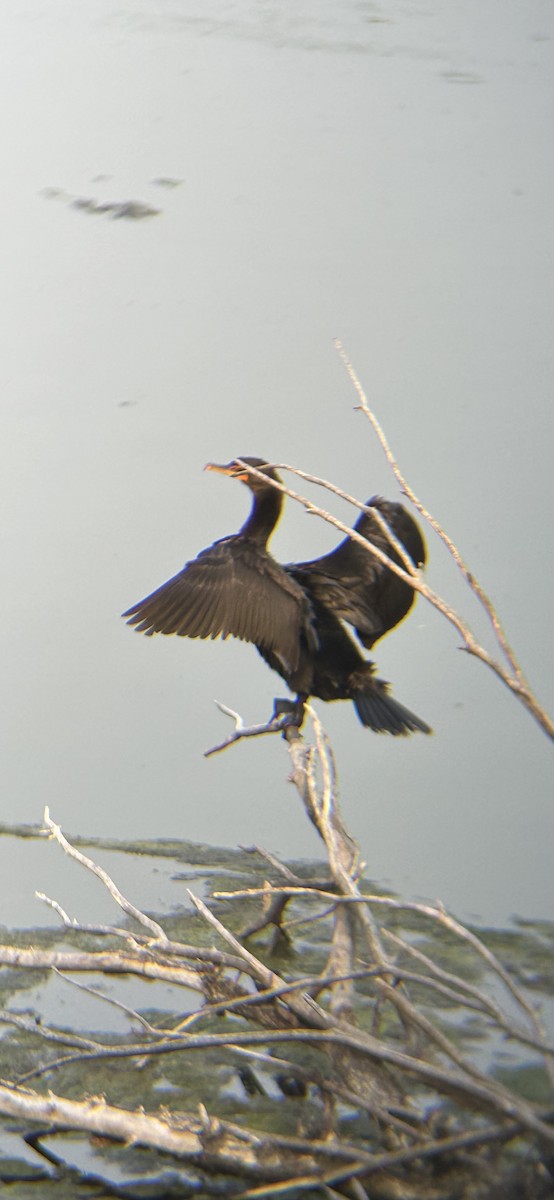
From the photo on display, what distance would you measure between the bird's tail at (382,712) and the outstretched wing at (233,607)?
270mm

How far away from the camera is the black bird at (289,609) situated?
334cm

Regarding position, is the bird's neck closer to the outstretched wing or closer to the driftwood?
the outstretched wing

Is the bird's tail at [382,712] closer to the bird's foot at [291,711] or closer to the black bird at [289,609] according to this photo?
the black bird at [289,609]

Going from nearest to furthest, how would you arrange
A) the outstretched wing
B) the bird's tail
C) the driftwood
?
the driftwood < the outstretched wing < the bird's tail

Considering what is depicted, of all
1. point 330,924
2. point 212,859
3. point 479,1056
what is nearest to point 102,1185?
point 479,1056

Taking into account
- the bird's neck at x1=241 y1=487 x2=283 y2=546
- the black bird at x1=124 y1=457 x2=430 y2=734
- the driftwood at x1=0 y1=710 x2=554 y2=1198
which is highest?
the bird's neck at x1=241 y1=487 x2=283 y2=546

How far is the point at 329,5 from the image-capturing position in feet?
25.1

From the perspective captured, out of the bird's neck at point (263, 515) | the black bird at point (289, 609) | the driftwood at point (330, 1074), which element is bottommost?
the driftwood at point (330, 1074)

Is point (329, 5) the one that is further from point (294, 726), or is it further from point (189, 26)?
point (294, 726)

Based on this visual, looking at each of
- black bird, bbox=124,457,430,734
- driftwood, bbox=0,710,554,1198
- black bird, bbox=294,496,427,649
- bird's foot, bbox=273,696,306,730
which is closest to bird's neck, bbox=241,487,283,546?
black bird, bbox=124,457,430,734

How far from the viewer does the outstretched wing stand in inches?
131

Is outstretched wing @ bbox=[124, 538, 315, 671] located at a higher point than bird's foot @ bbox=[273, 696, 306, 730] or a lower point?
higher

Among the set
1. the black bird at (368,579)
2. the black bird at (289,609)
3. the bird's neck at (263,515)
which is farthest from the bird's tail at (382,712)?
the bird's neck at (263,515)

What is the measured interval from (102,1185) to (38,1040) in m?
0.64
